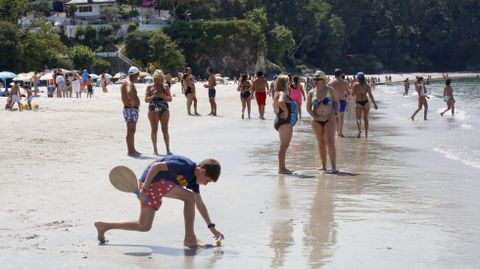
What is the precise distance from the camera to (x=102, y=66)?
7000 cm

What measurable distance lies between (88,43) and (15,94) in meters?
55.3

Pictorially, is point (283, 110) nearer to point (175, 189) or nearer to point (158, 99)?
point (158, 99)

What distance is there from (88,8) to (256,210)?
85767 mm

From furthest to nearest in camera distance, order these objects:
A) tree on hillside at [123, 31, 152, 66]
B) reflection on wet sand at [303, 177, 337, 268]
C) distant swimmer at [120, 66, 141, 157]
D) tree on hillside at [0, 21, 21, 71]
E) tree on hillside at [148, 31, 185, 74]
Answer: tree on hillside at [123, 31, 152, 66], tree on hillside at [148, 31, 185, 74], tree on hillside at [0, 21, 21, 71], distant swimmer at [120, 66, 141, 157], reflection on wet sand at [303, 177, 337, 268]

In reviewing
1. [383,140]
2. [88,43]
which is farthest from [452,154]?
[88,43]

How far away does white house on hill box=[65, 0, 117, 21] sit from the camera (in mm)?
90438

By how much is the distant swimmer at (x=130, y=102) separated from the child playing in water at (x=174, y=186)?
6.03 meters

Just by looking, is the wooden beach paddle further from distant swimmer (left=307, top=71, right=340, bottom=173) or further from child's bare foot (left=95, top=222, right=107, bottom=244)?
distant swimmer (left=307, top=71, right=340, bottom=173)

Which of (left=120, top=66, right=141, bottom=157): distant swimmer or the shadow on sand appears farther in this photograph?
(left=120, top=66, right=141, bottom=157): distant swimmer

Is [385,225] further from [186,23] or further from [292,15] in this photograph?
[292,15]

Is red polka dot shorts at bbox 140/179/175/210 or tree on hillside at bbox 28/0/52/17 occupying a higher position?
tree on hillside at bbox 28/0/52/17

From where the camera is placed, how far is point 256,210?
8789mm

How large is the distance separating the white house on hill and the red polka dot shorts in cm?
8555

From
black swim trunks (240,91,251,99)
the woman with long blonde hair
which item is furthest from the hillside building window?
the woman with long blonde hair
